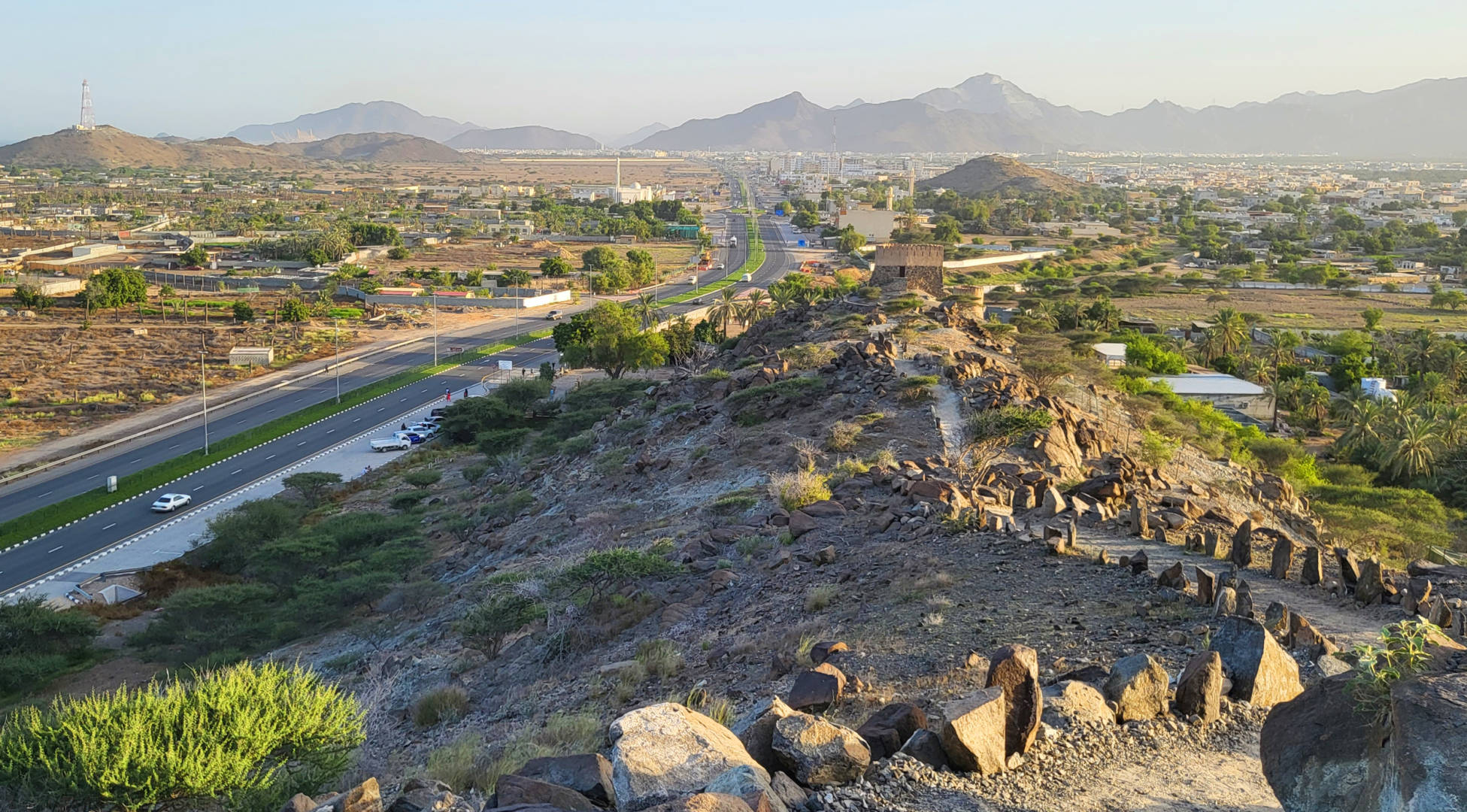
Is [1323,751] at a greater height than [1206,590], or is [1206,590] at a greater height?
[1323,751]

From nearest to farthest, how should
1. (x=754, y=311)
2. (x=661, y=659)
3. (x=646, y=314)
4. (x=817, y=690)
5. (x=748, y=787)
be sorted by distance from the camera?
(x=748, y=787) → (x=817, y=690) → (x=661, y=659) → (x=754, y=311) → (x=646, y=314)

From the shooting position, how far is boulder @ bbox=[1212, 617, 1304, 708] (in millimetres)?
8633

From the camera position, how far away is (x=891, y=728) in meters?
7.77

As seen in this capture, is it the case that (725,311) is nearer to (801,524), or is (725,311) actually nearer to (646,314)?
(646,314)

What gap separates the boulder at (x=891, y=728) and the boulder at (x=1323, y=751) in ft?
7.42

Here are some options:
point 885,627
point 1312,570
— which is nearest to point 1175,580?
point 1312,570

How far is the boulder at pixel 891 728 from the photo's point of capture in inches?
301

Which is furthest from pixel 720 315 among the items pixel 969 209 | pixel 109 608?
pixel 969 209

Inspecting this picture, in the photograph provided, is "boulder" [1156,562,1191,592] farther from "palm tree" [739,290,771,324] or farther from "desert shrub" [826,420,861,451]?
"palm tree" [739,290,771,324]

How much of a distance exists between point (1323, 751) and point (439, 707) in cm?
1042

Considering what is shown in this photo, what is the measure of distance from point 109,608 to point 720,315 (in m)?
41.7

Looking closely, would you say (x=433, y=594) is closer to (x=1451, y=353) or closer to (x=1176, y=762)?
(x=1176, y=762)

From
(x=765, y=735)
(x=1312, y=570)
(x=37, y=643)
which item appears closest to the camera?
(x=765, y=735)

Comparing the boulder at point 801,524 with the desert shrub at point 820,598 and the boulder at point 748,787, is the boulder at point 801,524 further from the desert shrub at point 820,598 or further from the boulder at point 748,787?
the boulder at point 748,787
